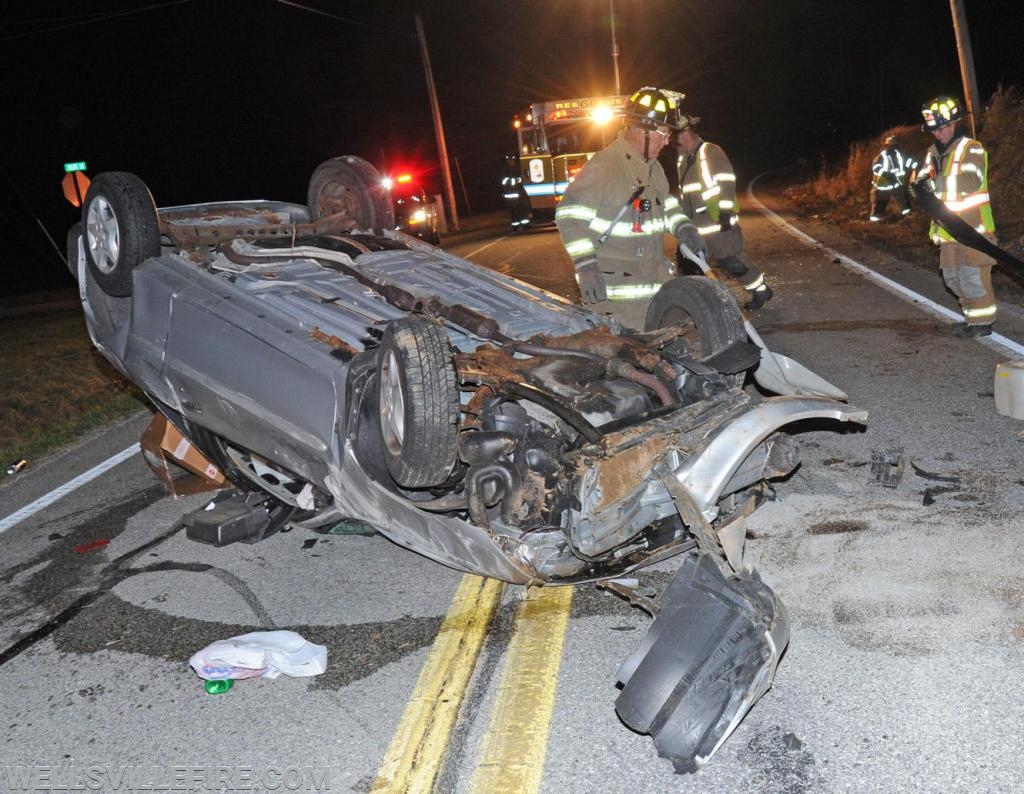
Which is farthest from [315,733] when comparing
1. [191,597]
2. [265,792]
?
[191,597]

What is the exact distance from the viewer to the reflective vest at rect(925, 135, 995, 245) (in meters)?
8.31

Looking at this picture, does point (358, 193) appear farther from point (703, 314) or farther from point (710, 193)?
point (710, 193)

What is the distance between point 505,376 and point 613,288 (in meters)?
2.34

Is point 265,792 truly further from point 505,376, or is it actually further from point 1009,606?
point 1009,606

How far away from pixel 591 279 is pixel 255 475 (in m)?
2.20

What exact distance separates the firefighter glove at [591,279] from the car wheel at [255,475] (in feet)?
6.88

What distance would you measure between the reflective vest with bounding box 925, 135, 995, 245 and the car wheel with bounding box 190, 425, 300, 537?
6168 millimetres

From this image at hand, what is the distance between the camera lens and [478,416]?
4008mm

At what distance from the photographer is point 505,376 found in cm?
401

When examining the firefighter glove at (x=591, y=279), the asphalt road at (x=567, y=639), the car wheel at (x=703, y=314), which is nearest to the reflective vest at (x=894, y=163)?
the asphalt road at (x=567, y=639)

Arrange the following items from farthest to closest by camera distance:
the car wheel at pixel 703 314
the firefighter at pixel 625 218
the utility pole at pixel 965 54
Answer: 1. the utility pole at pixel 965 54
2. the firefighter at pixel 625 218
3. the car wheel at pixel 703 314

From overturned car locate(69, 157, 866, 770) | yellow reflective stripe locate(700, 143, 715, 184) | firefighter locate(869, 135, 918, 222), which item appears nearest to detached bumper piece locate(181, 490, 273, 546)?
overturned car locate(69, 157, 866, 770)

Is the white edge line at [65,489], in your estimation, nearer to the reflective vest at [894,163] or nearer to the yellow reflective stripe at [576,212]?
the yellow reflective stripe at [576,212]

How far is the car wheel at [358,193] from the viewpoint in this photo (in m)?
6.42
